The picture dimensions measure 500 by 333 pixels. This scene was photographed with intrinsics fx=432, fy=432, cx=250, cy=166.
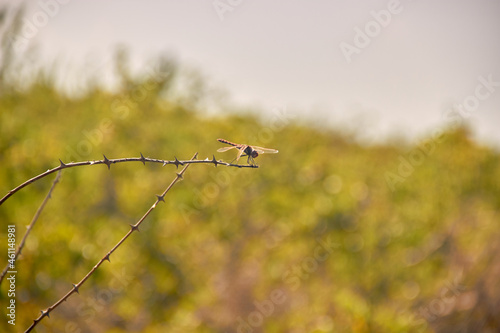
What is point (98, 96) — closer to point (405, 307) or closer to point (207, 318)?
point (207, 318)

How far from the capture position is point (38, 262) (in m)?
3.47

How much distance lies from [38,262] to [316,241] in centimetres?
462

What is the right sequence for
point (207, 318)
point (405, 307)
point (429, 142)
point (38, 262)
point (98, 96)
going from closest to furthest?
point (38, 262) < point (405, 307) < point (207, 318) < point (429, 142) < point (98, 96)

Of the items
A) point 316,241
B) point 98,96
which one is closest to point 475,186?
point 316,241

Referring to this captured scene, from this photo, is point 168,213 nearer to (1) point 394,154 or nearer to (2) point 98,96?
(2) point 98,96

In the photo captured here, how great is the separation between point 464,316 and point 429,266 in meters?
2.45

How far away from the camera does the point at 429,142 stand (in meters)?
7.89

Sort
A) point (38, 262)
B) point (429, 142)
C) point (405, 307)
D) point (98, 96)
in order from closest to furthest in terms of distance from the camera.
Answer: point (38, 262) → point (405, 307) → point (429, 142) → point (98, 96)

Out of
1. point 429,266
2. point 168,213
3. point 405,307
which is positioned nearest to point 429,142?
point 429,266

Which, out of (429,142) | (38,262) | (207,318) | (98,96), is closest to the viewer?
(38,262)

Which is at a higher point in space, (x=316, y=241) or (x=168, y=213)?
(x=168, y=213)

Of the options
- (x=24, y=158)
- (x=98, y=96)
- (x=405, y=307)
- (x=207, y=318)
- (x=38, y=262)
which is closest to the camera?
(x=38, y=262)

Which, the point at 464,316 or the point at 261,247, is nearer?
the point at 464,316

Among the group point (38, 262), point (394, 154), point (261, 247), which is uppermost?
point (38, 262)
